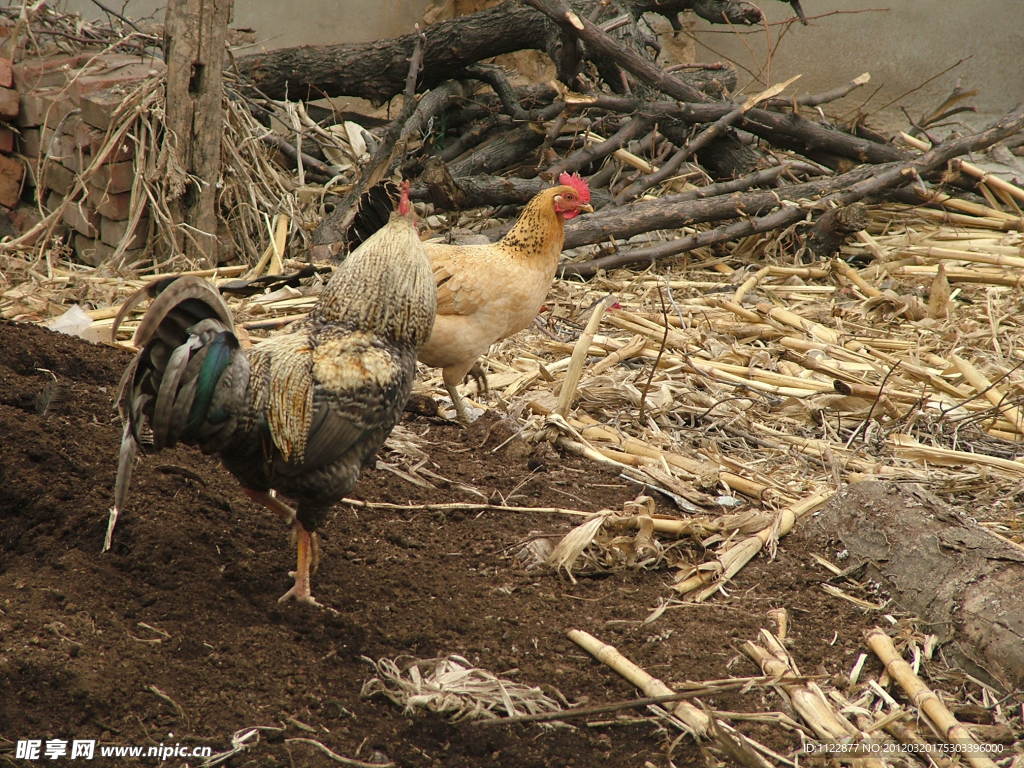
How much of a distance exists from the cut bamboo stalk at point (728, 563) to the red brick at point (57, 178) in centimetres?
533

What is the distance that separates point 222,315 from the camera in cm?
295

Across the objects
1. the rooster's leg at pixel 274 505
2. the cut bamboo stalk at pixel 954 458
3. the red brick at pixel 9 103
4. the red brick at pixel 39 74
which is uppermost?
the red brick at pixel 39 74

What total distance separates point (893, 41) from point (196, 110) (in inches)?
310

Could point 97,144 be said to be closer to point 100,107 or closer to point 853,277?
point 100,107

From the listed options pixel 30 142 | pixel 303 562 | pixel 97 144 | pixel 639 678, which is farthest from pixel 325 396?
pixel 30 142

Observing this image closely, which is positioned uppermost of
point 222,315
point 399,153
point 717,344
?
point 222,315

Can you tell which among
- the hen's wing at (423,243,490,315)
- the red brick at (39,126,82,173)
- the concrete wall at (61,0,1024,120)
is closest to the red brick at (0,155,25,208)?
Answer: the red brick at (39,126,82,173)

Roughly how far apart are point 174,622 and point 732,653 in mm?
1765

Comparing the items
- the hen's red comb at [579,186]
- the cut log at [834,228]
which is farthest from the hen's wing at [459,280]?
the cut log at [834,228]

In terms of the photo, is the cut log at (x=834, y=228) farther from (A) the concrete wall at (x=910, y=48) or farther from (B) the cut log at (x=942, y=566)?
(A) the concrete wall at (x=910, y=48)

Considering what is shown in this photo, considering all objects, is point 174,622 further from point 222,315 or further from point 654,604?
point 654,604

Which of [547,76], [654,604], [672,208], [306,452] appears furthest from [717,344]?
[547,76]

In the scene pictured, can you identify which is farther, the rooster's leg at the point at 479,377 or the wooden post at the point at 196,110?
the wooden post at the point at 196,110

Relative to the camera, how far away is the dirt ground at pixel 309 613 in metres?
2.55
